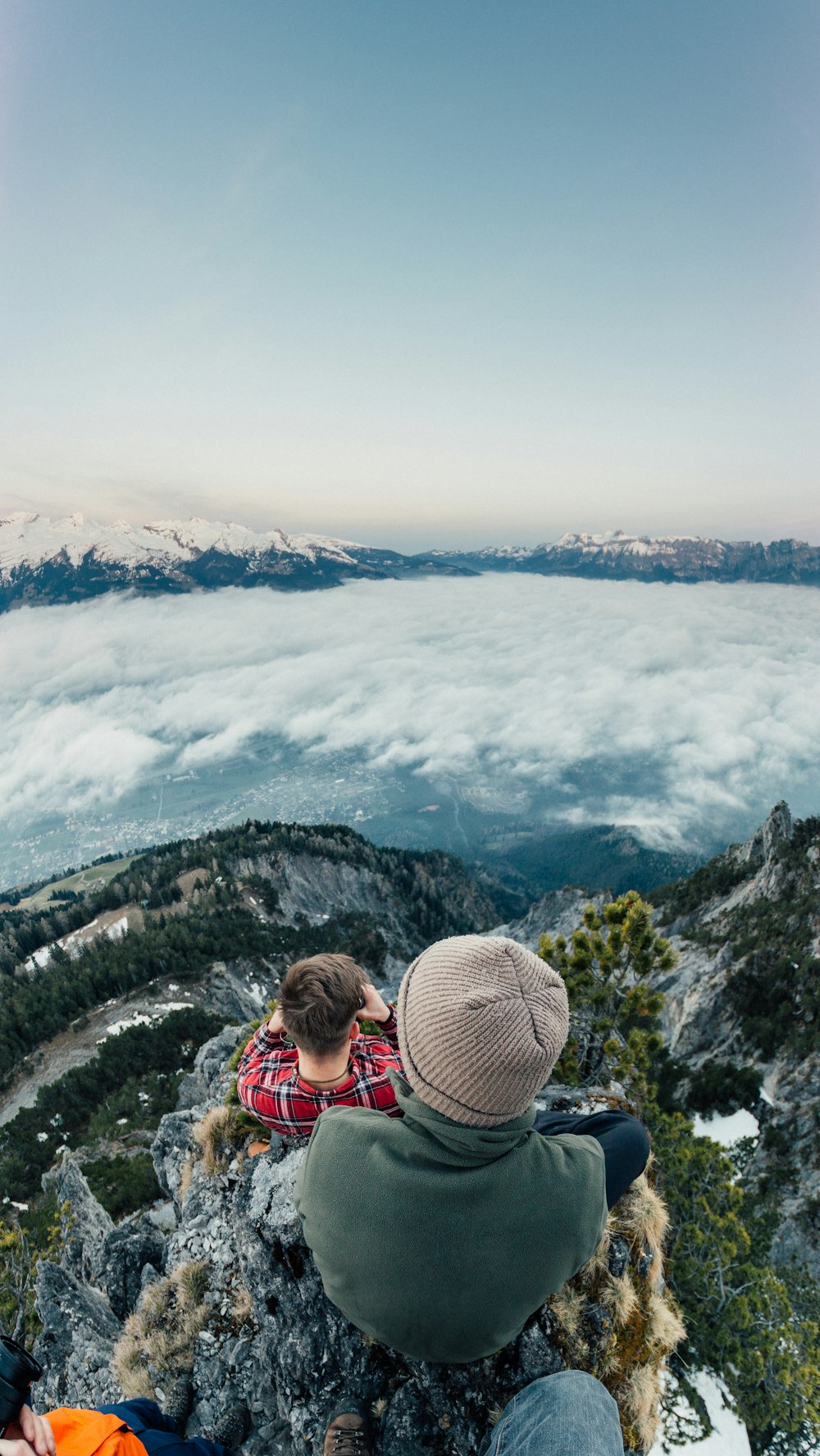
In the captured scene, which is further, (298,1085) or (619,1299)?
(298,1085)

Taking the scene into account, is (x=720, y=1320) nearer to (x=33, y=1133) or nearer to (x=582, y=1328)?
(x=582, y=1328)

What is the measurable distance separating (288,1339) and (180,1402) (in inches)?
73.9

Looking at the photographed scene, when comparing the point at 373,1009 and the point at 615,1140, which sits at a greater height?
the point at 373,1009

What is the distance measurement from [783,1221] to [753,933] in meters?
34.6

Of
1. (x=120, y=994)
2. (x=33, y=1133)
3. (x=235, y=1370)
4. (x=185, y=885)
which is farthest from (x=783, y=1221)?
(x=185, y=885)

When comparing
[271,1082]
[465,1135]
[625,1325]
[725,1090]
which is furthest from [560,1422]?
[725,1090]

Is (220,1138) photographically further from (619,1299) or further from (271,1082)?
(619,1299)

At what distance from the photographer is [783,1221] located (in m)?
30.5

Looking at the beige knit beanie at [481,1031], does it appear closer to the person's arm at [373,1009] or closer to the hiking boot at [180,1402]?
the person's arm at [373,1009]

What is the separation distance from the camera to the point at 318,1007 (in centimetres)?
514

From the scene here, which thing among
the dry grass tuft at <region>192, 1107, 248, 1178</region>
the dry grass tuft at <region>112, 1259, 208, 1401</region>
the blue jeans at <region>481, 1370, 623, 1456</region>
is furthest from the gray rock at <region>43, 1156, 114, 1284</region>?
the blue jeans at <region>481, 1370, 623, 1456</region>

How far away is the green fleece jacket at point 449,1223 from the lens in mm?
3098

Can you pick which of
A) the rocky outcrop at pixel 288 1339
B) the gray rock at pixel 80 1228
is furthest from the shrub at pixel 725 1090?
the rocky outcrop at pixel 288 1339

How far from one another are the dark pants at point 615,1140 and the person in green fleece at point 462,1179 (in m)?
1.20
